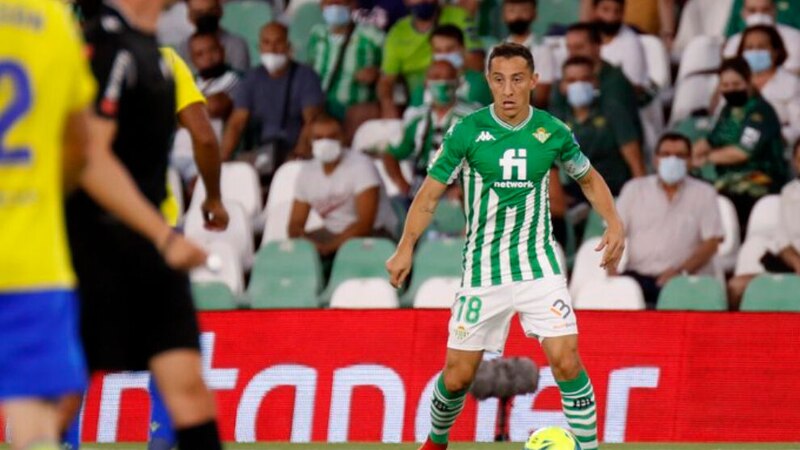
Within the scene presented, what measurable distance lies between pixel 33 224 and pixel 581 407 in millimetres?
4734

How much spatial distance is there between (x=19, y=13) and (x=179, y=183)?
9.77m

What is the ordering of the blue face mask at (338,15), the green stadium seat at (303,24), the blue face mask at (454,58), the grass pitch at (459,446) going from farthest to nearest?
the green stadium seat at (303,24) < the blue face mask at (338,15) < the blue face mask at (454,58) < the grass pitch at (459,446)

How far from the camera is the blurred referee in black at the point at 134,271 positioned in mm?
6543

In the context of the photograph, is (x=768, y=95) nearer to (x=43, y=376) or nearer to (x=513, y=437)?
(x=513, y=437)

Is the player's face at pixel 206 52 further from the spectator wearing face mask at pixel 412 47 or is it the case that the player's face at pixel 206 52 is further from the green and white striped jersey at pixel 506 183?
the green and white striped jersey at pixel 506 183

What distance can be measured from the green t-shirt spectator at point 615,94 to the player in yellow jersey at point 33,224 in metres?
9.59

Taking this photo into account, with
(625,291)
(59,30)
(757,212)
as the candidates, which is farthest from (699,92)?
(59,30)

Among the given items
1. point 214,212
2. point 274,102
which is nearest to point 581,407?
point 214,212

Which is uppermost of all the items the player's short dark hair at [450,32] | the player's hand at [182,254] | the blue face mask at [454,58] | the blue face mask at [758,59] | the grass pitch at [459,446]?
the player's short dark hair at [450,32]

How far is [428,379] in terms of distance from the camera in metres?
11.9

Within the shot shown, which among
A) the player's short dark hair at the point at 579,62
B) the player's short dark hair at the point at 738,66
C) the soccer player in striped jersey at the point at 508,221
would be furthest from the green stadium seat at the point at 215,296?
the player's short dark hair at the point at 738,66

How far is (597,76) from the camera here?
14539mm

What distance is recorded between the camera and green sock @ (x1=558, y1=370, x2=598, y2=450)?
9.35 m

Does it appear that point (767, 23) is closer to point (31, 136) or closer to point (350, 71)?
point (350, 71)
